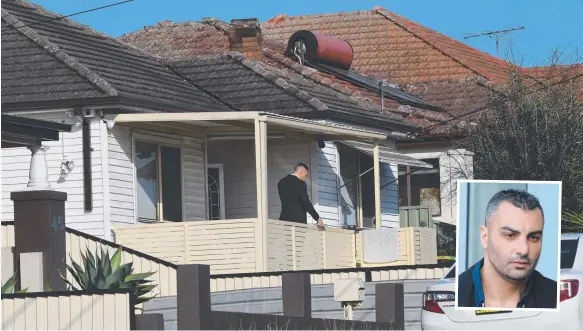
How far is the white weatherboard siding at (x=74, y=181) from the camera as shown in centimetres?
2166

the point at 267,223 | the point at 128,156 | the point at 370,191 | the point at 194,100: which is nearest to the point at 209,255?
the point at 267,223

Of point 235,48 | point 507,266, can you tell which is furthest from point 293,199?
point 507,266

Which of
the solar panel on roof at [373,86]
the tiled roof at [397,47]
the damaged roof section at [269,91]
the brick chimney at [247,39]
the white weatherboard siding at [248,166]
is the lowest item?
the white weatherboard siding at [248,166]

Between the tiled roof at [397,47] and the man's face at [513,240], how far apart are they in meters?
29.5

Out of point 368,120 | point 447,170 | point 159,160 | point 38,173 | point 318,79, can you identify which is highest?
point 318,79

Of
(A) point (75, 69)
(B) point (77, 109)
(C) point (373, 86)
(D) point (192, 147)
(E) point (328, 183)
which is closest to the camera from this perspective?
(B) point (77, 109)

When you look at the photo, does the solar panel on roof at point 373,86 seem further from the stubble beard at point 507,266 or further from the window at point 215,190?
the stubble beard at point 507,266

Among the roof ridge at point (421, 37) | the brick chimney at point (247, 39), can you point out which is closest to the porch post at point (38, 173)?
the brick chimney at point (247, 39)

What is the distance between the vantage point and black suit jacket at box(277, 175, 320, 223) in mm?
21594

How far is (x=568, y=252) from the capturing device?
11.9m

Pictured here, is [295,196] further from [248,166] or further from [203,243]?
[248,166]

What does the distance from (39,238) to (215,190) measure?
9597 mm

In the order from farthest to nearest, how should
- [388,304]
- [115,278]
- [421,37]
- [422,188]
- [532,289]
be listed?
1. [421,37]
2. [422,188]
3. [388,304]
4. [115,278]
5. [532,289]

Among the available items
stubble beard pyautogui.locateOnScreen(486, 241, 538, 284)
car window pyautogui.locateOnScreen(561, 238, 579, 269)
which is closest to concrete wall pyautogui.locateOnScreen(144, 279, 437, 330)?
car window pyautogui.locateOnScreen(561, 238, 579, 269)
